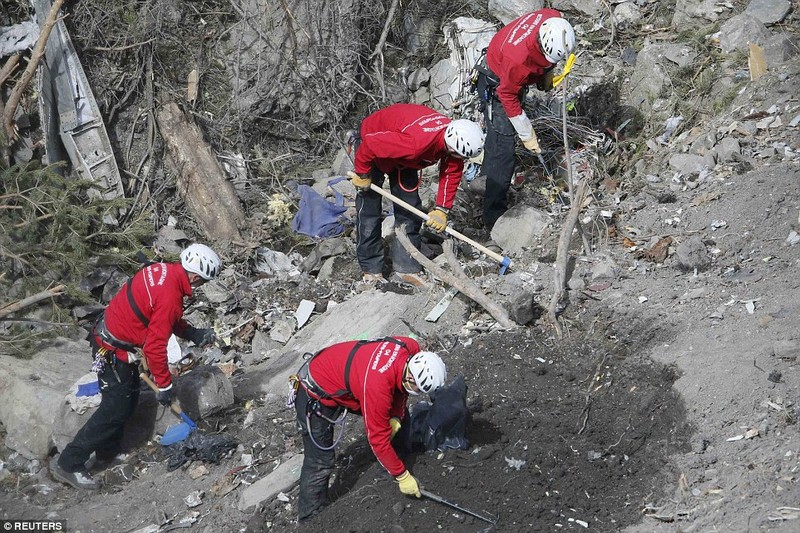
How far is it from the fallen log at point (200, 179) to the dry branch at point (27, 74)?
1.45 meters

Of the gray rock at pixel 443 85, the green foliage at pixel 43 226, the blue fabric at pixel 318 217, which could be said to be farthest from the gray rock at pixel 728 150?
the green foliage at pixel 43 226

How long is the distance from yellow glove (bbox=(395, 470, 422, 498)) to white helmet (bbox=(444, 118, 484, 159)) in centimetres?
280

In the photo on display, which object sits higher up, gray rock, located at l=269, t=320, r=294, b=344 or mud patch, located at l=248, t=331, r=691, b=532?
mud patch, located at l=248, t=331, r=691, b=532

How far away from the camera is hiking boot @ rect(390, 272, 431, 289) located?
7293 millimetres

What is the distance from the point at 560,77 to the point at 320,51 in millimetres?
3665

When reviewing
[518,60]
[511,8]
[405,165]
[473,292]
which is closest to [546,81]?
[518,60]

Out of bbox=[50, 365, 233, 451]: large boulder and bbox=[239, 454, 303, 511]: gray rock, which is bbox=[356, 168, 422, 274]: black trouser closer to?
bbox=[50, 365, 233, 451]: large boulder

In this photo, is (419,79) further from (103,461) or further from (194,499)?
(194,499)

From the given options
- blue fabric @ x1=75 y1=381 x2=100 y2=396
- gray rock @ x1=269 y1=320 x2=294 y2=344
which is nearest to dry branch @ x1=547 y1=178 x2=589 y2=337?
gray rock @ x1=269 y1=320 x2=294 y2=344

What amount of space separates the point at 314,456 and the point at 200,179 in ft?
16.1

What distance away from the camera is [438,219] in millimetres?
7035

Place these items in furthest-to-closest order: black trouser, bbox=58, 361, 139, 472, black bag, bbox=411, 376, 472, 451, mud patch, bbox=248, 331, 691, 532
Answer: black trouser, bbox=58, 361, 139, 472
black bag, bbox=411, 376, 472, 451
mud patch, bbox=248, 331, 691, 532

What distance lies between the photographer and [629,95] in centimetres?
928

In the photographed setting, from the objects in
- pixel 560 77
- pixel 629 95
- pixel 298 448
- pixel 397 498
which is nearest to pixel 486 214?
pixel 560 77
